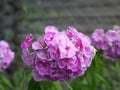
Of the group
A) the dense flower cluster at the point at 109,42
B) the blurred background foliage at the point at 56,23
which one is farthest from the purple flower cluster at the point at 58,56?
the dense flower cluster at the point at 109,42

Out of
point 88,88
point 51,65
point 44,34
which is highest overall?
point 44,34

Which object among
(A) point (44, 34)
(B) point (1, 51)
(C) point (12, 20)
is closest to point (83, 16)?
(C) point (12, 20)

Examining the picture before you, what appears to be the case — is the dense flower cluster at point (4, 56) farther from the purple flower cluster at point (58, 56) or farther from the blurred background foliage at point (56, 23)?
the purple flower cluster at point (58, 56)

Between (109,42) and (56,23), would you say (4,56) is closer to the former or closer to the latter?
(109,42)

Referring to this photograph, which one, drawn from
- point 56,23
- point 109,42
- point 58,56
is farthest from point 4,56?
point 56,23

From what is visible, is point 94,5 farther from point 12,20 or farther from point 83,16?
point 12,20

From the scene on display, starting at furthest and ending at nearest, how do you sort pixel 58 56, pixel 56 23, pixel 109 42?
pixel 56 23 → pixel 109 42 → pixel 58 56
